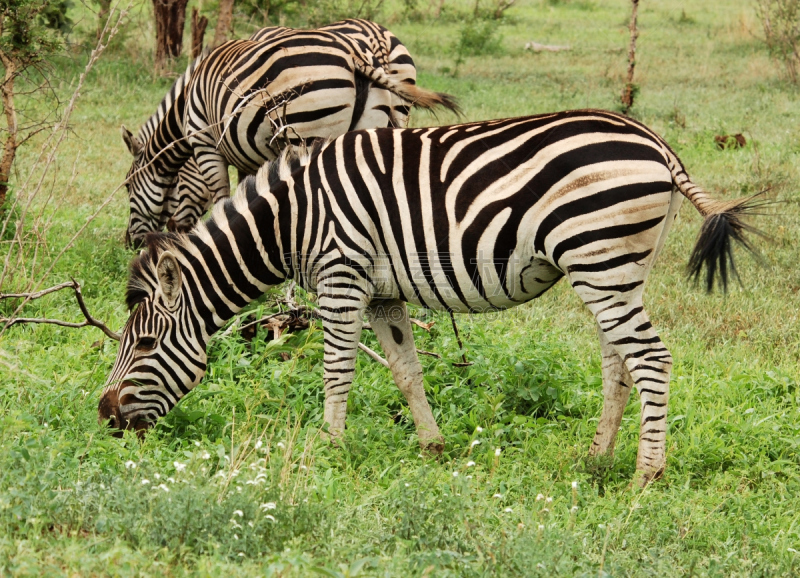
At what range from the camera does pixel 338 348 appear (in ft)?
17.4

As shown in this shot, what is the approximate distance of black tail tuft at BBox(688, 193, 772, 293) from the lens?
4734 mm

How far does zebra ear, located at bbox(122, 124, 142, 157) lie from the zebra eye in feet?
17.1

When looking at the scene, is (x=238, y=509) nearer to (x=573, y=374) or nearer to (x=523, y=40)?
(x=573, y=374)

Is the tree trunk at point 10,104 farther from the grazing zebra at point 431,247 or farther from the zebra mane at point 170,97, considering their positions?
the zebra mane at point 170,97

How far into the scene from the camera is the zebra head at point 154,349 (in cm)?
522

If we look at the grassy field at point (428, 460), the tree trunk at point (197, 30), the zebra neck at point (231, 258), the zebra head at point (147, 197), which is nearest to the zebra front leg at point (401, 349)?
the grassy field at point (428, 460)

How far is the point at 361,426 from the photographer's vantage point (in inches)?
222

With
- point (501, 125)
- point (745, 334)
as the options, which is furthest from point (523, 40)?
point (501, 125)

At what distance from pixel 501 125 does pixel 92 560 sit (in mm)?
3380

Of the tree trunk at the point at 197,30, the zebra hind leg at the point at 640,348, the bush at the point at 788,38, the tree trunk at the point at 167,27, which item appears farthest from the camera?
the bush at the point at 788,38

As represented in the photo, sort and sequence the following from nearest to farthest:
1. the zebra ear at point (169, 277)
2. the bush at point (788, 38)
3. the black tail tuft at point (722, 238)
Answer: the black tail tuft at point (722, 238)
the zebra ear at point (169, 277)
the bush at point (788, 38)

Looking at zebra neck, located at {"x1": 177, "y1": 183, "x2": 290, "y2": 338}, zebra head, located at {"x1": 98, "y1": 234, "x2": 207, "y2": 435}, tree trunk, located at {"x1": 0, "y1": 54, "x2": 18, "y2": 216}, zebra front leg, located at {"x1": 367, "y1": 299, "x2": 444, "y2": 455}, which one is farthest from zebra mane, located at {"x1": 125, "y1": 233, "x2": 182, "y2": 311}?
tree trunk, located at {"x1": 0, "y1": 54, "x2": 18, "y2": 216}

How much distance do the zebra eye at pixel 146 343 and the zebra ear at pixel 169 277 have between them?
243mm

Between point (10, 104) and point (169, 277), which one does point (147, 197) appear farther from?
point (169, 277)
